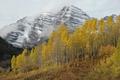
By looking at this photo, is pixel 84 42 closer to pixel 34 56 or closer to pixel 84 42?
pixel 84 42

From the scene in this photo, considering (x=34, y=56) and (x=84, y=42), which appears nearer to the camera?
(x=84, y=42)

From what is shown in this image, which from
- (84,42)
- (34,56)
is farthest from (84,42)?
(34,56)

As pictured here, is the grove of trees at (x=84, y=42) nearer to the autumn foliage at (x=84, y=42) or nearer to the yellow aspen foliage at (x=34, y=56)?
the autumn foliage at (x=84, y=42)

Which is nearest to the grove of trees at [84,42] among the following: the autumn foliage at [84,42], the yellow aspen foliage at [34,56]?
the autumn foliage at [84,42]

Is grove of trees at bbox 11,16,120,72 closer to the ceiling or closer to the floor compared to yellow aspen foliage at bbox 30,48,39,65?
closer to the ceiling

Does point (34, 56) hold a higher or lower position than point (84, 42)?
lower

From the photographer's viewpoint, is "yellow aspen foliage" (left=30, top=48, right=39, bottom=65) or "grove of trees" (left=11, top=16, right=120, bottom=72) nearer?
"grove of trees" (left=11, top=16, right=120, bottom=72)

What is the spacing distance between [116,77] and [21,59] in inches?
3441

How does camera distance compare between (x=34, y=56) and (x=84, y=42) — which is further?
(x=34, y=56)

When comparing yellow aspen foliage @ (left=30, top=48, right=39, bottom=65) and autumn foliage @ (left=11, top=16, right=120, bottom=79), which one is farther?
yellow aspen foliage @ (left=30, top=48, right=39, bottom=65)

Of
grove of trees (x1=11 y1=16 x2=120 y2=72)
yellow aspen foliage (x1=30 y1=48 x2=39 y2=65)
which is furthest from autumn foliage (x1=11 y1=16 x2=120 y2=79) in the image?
yellow aspen foliage (x1=30 y1=48 x2=39 y2=65)

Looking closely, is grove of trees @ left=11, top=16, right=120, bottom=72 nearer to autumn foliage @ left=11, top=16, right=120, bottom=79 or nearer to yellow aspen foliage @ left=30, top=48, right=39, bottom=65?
autumn foliage @ left=11, top=16, right=120, bottom=79

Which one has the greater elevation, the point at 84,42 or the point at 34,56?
the point at 84,42

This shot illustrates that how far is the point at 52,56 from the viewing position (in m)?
130
